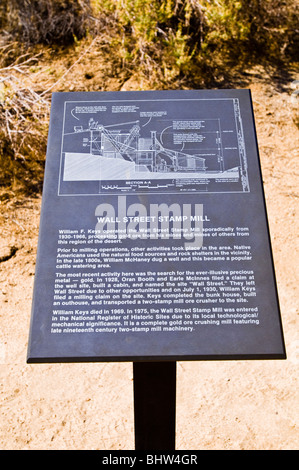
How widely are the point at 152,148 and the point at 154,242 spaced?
0.44m

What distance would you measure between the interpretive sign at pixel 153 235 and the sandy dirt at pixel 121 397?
1238 mm

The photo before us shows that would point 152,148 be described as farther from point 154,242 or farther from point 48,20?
point 48,20

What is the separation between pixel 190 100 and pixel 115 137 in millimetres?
371

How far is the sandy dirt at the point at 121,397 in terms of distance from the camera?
2.88 metres

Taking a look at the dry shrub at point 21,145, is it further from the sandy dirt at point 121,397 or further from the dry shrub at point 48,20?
the dry shrub at point 48,20

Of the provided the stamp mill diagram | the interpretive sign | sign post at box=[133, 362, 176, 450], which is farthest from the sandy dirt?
the stamp mill diagram

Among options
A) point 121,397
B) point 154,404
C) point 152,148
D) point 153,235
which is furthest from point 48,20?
point 154,404

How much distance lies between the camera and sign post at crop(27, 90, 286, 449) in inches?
73.4

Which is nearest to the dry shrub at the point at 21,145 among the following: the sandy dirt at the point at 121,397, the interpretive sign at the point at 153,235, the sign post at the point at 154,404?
the sandy dirt at the point at 121,397

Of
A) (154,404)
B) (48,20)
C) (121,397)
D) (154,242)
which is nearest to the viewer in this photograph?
(154,242)

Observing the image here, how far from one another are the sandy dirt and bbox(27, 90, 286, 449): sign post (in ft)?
2.66

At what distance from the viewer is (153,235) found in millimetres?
2029

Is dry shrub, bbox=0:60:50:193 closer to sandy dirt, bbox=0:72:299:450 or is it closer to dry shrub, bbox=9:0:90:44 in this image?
sandy dirt, bbox=0:72:299:450
